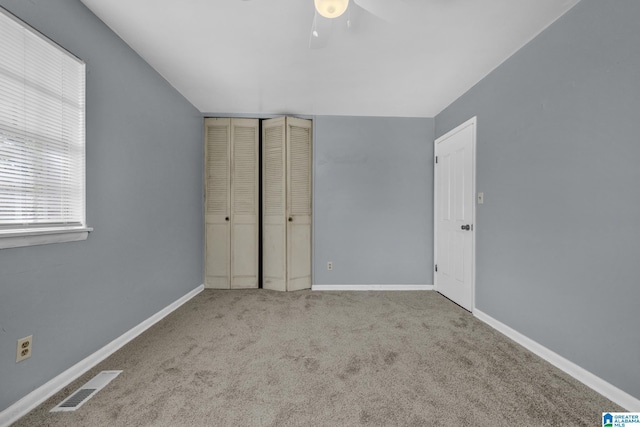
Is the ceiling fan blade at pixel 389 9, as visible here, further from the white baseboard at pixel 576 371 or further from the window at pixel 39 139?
the white baseboard at pixel 576 371

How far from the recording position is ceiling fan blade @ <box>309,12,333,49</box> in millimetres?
1468

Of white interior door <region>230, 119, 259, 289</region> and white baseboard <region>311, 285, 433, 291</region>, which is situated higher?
white interior door <region>230, 119, 259, 289</region>

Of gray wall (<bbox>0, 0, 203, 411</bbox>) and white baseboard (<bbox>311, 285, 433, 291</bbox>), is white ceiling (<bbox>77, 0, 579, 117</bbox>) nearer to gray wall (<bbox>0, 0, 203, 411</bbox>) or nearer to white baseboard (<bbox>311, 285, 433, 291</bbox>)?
gray wall (<bbox>0, 0, 203, 411</bbox>)

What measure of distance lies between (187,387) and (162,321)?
123 cm

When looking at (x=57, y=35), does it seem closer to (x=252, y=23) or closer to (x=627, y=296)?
(x=252, y=23)

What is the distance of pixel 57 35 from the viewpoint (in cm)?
153

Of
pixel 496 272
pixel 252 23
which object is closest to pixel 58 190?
pixel 252 23

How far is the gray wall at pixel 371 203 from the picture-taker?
3.55 m

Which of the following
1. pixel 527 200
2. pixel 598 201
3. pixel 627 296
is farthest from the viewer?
pixel 527 200

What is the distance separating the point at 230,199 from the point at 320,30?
2552 mm

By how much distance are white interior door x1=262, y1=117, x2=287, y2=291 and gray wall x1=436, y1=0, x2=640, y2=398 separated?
2452 millimetres

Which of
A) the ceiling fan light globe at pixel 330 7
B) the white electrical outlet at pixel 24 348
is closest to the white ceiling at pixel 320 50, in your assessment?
the ceiling fan light globe at pixel 330 7

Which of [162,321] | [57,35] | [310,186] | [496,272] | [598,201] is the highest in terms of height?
[57,35]

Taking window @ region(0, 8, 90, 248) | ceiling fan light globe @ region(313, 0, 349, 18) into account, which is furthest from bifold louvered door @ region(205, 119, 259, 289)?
ceiling fan light globe @ region(313, 0, 349, 18)
